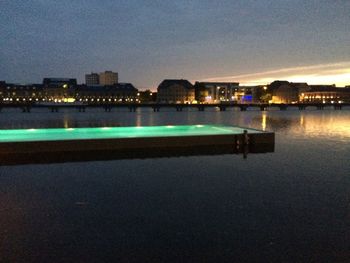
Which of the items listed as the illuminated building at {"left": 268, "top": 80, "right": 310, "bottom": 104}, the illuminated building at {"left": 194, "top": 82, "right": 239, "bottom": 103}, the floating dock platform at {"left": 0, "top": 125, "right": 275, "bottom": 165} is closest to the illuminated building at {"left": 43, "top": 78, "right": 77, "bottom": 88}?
the illuminated building at {"left": 194, "top": 82, "right": 239, "bottom": 103}

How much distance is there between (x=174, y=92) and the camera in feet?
522

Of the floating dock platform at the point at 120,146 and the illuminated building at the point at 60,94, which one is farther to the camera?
the illuminated building at the point at 60,94

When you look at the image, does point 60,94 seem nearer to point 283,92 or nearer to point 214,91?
point 214,91

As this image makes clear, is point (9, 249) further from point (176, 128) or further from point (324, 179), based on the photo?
point (176, 128)

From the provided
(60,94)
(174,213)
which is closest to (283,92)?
(60,94)

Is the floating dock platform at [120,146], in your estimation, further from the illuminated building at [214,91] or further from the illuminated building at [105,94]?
the illuminated building at [214,91]

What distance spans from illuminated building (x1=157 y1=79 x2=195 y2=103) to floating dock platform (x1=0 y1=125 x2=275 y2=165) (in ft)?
441

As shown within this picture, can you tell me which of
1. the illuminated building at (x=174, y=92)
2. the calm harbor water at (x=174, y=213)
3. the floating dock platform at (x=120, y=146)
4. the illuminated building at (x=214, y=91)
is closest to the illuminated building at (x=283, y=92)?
the illuminated building at (x=214, y=91)

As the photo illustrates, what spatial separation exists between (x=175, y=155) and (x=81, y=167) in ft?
19.5

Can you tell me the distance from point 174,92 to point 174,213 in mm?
149857

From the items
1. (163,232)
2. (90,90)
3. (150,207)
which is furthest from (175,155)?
(90,90)

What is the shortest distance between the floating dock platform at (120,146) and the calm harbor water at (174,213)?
5.46ft

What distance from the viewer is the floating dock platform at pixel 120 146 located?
64.5 feet

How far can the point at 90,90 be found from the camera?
16150 centimetres
